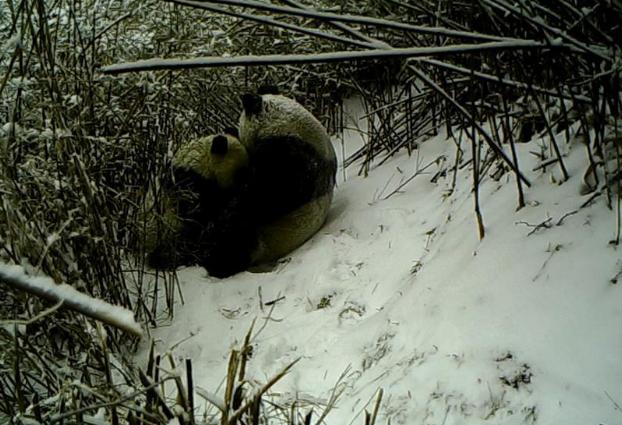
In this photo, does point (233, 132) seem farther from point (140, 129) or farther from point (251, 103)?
point (140, 129)

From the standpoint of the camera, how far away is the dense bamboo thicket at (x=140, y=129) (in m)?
1.27

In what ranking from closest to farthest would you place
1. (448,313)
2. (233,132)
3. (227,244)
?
(448,313) < (227,244) < (233,132)

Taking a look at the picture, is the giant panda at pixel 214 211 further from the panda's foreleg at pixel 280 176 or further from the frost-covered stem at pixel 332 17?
the frost-covered stem at pixel 332 17

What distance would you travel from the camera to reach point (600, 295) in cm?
159

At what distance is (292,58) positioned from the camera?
1113 mm

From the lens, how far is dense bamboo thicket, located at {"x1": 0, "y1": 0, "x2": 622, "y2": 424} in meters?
1.27

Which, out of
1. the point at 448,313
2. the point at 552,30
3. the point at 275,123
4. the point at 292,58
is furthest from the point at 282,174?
the point at 292,58

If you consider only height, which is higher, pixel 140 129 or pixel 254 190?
pixel 140 129

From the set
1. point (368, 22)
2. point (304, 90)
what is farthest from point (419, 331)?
point (304, 90)

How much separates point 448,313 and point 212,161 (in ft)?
5.41

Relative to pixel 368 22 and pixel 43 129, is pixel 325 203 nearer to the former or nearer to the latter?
pixel 43 129

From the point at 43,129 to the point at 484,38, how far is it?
1614 mm

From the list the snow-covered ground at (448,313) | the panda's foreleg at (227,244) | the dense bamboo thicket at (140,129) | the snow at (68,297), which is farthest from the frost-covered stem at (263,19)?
the panda's foreleg at (227,244)

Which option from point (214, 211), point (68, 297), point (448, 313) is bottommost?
point (214, 211)
